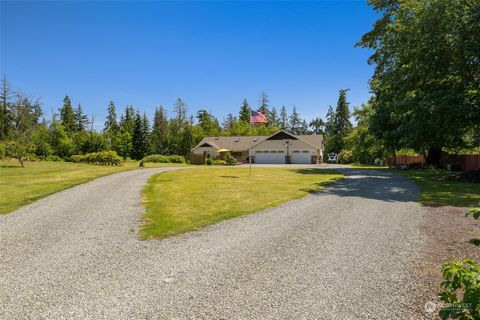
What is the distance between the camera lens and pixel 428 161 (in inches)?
1283

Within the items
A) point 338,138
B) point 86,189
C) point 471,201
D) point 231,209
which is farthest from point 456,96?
point 338,138

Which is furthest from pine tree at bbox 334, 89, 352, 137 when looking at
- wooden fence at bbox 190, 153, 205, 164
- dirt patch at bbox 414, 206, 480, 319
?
dirt patch at bbox 414, 206, 480, 319

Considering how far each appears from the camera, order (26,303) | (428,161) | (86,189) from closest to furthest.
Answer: (26,303) → (86,189) → (428,161)

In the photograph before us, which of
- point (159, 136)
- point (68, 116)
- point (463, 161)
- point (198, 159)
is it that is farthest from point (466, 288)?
point (68, 116)

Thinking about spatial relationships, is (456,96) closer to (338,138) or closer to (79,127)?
(338,138)

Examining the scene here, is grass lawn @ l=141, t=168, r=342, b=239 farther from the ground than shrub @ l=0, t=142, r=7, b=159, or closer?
closer

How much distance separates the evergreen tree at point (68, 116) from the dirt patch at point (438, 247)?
74324 mm

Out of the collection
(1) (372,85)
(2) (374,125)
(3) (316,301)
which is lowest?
(3) (316,301)

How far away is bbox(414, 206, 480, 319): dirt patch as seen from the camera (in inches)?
177

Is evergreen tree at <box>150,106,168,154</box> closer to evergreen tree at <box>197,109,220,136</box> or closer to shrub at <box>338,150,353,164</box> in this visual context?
evergreen tree at <box>197,109,220,136</box>

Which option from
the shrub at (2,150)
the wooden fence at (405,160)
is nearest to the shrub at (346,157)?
the wooden fence at (405,160)

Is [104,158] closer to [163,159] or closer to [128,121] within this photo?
[163,159]

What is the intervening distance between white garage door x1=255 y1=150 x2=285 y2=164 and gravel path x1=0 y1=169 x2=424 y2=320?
3996cm

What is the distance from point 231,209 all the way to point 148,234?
3.56 m
